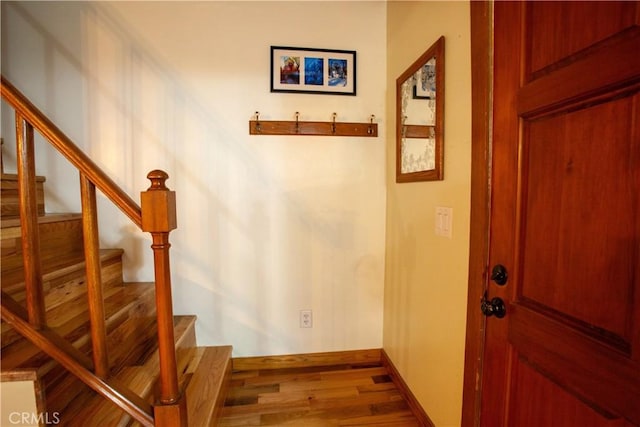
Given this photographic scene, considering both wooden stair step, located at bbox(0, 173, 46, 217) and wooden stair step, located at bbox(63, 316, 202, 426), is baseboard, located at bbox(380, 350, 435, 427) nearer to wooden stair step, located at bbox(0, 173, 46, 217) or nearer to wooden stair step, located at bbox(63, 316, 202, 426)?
wooden stair step, located at bbox(63, 316, 202, 426)

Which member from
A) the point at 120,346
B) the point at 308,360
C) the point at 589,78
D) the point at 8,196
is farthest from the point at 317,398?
the point at 8,196

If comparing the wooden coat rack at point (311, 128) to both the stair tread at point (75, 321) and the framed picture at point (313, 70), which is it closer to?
the framed picture at point (313, 70)

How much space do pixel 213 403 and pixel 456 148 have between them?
5.58ft

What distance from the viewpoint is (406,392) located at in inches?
60.3

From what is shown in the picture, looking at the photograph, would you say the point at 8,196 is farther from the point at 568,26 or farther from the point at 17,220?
the point at 568,26

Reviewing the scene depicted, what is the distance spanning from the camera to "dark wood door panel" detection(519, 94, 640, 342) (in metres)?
0.54

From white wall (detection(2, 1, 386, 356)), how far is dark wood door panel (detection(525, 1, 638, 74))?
113 centimetres

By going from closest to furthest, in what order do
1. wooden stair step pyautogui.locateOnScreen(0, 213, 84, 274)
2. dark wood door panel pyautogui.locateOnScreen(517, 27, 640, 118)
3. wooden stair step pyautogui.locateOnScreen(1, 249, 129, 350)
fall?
1. dark wood door panel pyautogui.locateOnScreen(517, 27, 640, 118)
2. wooden stair step pyautogui.locateOnScreen(1, 249, 129, 350)
3. wooden stair step pyautogui.locateOnScreen(0, 213, 84, 274)

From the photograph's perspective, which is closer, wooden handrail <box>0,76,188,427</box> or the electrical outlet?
wooden handrail <box>0,76,188,427</box>

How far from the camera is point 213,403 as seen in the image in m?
1.29

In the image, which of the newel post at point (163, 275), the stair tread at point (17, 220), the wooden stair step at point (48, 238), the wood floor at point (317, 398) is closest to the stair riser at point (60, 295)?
the wooden stair step at point (48, 238)

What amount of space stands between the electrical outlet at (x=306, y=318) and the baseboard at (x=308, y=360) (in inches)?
8.7

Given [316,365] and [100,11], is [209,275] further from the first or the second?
[100,11]
